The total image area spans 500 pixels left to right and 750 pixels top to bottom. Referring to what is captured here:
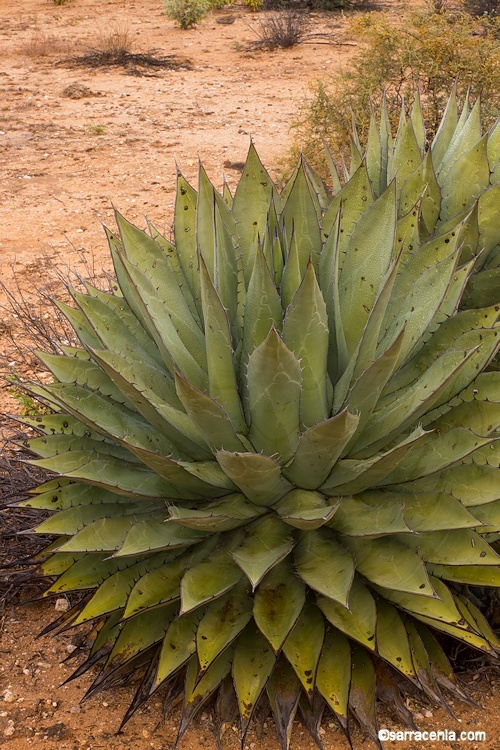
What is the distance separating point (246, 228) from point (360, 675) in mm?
1496

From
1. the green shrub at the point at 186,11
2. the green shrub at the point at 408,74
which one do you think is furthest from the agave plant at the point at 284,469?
the green shrub at the point at 186,11

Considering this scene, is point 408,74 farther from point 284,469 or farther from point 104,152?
point 284,469

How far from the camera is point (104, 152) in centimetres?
903

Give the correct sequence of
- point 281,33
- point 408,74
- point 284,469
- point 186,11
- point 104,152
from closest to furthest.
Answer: point 284,469 → point 408,74 → point 104,152 → point 281,33 → point 186,11

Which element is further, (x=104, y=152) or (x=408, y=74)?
(x=104, y=152)

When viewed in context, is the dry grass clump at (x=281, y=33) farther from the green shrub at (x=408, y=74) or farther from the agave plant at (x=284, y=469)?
the agave plant at (x=284, y=469)

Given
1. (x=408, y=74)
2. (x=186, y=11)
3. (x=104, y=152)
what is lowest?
(x=104, y=152)

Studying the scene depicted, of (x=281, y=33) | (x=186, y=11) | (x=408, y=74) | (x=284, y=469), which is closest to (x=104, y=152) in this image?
(x=408, y=74)

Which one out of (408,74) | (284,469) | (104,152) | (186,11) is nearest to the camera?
(284,469)

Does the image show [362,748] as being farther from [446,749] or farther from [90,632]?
[90,632]

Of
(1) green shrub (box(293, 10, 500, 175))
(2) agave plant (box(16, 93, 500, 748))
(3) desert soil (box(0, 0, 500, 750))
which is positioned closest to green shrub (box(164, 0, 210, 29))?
(3) desert soil (box(0, 0, 500, 750))

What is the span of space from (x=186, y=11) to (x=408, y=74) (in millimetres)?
9054

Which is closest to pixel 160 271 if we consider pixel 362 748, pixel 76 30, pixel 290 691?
pixel 290 691

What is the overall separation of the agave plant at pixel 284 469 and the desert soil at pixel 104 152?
19cm
